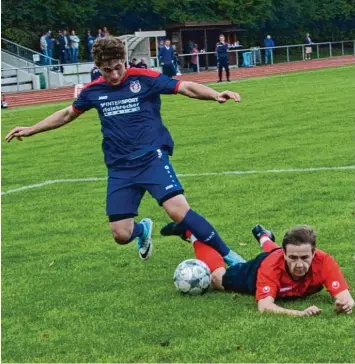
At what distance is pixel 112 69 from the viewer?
7.20 meters

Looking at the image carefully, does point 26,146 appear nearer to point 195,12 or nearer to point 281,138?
point 281,138

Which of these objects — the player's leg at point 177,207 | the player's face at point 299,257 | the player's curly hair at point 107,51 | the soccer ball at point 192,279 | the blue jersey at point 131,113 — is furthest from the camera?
the blue jersey at point 131,113

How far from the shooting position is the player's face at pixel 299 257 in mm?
5891

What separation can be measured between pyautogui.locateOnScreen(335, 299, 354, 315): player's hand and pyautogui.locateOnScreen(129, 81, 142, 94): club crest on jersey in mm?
2508

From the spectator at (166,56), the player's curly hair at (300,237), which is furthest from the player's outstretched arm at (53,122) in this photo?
the spectator at (166,56)

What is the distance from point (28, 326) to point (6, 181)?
8289 mm

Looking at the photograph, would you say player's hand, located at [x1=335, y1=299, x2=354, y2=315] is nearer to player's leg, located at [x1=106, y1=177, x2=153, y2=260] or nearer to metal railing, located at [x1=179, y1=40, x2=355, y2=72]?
player's leg, located at [x1=106, y1=177, x2=153, y2=260]

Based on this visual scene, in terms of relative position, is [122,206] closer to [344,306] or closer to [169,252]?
[169,252]

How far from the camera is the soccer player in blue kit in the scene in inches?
282

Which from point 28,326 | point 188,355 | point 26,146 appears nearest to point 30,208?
point 28,326

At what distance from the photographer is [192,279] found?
6617 millimetres

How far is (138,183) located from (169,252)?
1038 millimetres

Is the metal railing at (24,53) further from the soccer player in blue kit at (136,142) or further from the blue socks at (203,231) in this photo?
the blue socks at (203,231)

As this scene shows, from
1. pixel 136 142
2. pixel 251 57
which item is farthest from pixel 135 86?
pixel 251 57
